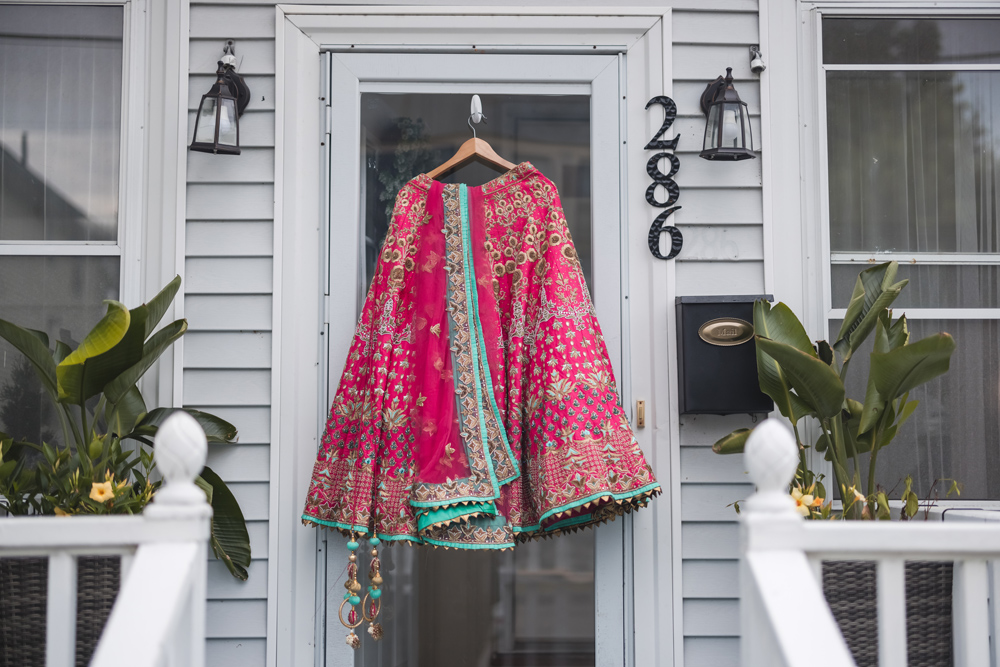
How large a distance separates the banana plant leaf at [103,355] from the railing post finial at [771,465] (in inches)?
57.8

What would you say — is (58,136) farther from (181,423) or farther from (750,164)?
(750,164)

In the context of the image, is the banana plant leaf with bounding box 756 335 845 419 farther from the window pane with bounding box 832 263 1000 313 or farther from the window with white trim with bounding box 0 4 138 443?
the window with white trim with bounding box 0 4 138 443

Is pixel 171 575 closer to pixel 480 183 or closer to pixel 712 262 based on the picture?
pixel 480 183

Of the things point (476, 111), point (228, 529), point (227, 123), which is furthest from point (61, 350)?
point (476, 111)

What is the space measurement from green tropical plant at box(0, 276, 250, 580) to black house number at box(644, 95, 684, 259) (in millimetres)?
1375

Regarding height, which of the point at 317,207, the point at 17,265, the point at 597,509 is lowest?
the point at 597,509

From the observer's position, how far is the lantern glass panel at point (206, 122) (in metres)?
2.25

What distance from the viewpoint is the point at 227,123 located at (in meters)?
2.26

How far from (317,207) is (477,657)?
143 centimetres

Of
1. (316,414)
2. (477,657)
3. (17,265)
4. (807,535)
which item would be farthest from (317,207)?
(807,535)

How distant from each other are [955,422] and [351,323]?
6.11 feet

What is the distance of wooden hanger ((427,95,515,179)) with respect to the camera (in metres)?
2.25

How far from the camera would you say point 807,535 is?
1.27m

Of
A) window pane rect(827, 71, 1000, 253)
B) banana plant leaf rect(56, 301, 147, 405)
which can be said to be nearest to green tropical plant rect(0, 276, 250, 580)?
banana plant leaf rect(56, 301, 147, 405)
